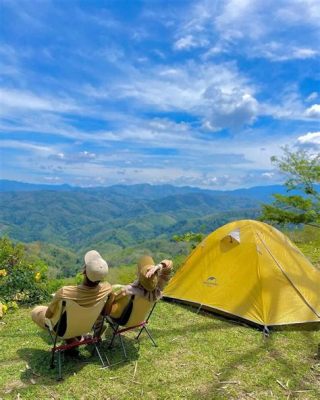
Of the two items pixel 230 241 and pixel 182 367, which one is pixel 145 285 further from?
pixel 230 241

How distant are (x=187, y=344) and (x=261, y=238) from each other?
3326 mm

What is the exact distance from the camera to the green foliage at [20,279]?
9570 millimetres

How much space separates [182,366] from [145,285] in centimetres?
155

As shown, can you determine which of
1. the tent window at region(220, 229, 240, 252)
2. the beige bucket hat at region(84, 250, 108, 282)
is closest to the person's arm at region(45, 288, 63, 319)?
the beige bucket hat at region(84, 250, 108, 282)

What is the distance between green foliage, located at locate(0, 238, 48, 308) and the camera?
9570 mm

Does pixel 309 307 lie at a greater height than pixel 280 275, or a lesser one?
lesser

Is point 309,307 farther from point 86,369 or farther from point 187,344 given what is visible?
point 86,369

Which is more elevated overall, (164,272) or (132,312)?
(164,272)

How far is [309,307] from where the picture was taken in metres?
8.27

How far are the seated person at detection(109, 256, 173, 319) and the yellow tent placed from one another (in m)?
2.90

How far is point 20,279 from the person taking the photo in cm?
963

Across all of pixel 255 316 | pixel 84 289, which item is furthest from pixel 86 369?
pixel 255 316

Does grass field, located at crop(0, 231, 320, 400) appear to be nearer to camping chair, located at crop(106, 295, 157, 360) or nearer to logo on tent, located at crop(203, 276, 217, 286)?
camping chair, located at crop(106, 295, 157, 360)

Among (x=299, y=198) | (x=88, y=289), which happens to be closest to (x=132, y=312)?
(x=88, y=289)
